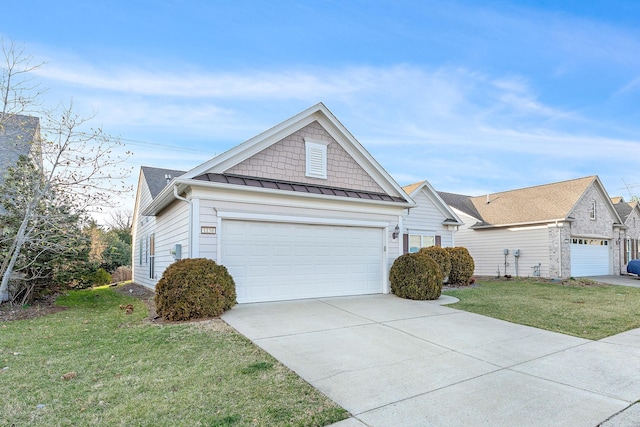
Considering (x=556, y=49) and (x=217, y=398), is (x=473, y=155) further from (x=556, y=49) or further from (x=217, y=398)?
(x=217, y=398)

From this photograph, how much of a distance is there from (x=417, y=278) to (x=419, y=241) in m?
7.19

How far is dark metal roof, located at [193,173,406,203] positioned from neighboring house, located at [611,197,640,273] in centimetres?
1925

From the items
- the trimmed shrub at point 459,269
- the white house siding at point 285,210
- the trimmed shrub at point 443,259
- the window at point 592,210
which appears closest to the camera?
the white house siding at point 285,210

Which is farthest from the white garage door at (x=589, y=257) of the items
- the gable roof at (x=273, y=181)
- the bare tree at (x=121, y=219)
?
the bare tree at (x=121, y=219)

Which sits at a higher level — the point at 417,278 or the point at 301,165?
the point at 301,165

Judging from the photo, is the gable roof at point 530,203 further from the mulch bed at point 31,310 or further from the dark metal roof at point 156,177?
the mulch bed at point 31,310

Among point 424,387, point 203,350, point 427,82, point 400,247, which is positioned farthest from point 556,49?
point 203,350

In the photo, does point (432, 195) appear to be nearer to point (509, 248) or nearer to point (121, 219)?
point (509, 248)

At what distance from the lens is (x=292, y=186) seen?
980 centimetres

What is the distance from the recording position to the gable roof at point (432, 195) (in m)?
16.9

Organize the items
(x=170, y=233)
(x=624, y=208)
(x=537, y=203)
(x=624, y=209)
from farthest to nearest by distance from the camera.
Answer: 1. (x=624, y=208)
2. (x=624, y=209)
3. (x=537, y=203)
4. (x=170, y=233)

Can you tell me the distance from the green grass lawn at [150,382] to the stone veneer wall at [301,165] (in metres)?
4.53

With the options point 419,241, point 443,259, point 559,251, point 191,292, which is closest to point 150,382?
point 191,292

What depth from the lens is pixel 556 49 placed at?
1237 centimetres
